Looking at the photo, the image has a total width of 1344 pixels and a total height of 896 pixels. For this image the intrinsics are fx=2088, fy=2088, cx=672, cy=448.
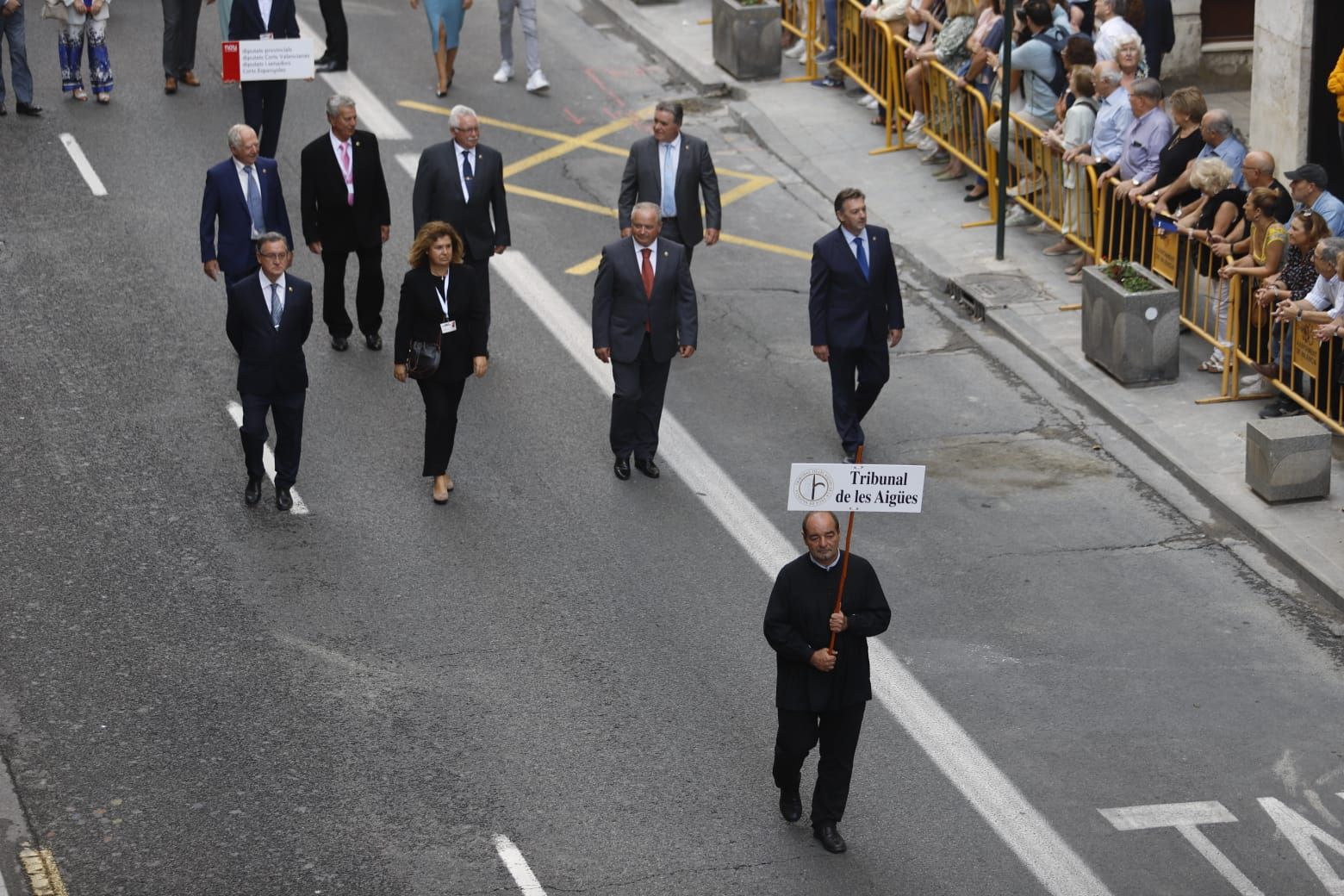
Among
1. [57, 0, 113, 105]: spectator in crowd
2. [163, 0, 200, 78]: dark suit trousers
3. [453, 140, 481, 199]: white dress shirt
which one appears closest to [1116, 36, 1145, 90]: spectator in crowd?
[453, 140, 481, 199]: white dress shirt

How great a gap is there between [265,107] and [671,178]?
546 centimetres

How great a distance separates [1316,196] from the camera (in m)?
14.3

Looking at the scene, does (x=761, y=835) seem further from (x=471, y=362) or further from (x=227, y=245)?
(x=227, y=245)

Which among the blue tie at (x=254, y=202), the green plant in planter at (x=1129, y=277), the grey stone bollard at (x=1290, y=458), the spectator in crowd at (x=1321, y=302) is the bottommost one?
the grey stone bollard at (x=1290, y=458)

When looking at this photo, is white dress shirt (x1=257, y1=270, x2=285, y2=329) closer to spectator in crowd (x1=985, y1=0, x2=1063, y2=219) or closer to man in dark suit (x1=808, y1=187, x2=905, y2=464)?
man in dark suit (x1=808, y1=187, x2=905, y2=464)

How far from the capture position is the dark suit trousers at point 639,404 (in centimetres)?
1373

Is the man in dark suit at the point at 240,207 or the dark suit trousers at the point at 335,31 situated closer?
the man in dark suit at the point at 240,207

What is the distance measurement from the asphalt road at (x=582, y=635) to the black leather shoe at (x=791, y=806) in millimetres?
80

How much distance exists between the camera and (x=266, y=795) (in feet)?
33.2

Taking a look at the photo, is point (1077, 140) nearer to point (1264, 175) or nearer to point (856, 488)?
point (1264, 175)

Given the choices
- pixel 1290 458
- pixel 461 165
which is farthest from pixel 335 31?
pixel 1290 458

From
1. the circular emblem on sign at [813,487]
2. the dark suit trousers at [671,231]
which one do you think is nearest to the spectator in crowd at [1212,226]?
the dark suit trousers at [671,231]

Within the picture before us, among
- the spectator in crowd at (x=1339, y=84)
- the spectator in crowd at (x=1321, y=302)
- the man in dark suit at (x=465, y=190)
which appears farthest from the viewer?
the spectator in crowd at (x=1339, y=84)

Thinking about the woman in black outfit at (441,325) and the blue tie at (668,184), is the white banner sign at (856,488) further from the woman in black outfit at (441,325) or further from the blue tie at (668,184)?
the blue tie at (668,184)
